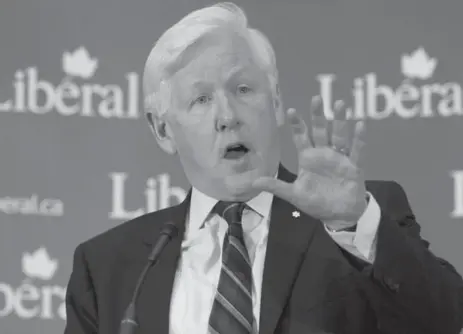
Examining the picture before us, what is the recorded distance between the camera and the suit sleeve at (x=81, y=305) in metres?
1.95

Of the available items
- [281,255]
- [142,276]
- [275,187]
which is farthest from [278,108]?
[142,276]

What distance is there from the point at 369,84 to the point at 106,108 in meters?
1.06

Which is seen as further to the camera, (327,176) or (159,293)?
(159,293)

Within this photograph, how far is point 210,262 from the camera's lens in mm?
1931

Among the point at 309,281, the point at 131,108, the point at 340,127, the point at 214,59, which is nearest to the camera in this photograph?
the point at 340,127

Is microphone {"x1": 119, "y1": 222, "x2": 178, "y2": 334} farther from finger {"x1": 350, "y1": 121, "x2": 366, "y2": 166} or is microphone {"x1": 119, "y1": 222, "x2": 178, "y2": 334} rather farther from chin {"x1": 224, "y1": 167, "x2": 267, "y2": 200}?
finger {"x1": 350, "y1": 121, "x2": 366, "y2": 166}

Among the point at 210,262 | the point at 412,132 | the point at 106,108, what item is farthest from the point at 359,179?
the point at 106,108

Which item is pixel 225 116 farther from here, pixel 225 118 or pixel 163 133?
pixel 163 133

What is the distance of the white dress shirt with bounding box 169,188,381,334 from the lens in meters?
1.85

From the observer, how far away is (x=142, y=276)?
1650 millimetres

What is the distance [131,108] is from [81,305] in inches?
52.8

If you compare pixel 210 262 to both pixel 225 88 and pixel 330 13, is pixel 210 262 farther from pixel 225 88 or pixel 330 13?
pixel 330 13

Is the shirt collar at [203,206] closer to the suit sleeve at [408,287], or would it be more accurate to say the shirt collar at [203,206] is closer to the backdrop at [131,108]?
the suit sleeve at [408,287]

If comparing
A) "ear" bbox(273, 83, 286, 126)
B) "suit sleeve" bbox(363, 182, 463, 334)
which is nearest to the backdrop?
"ear" bbox(273, 83, 286, 126)
